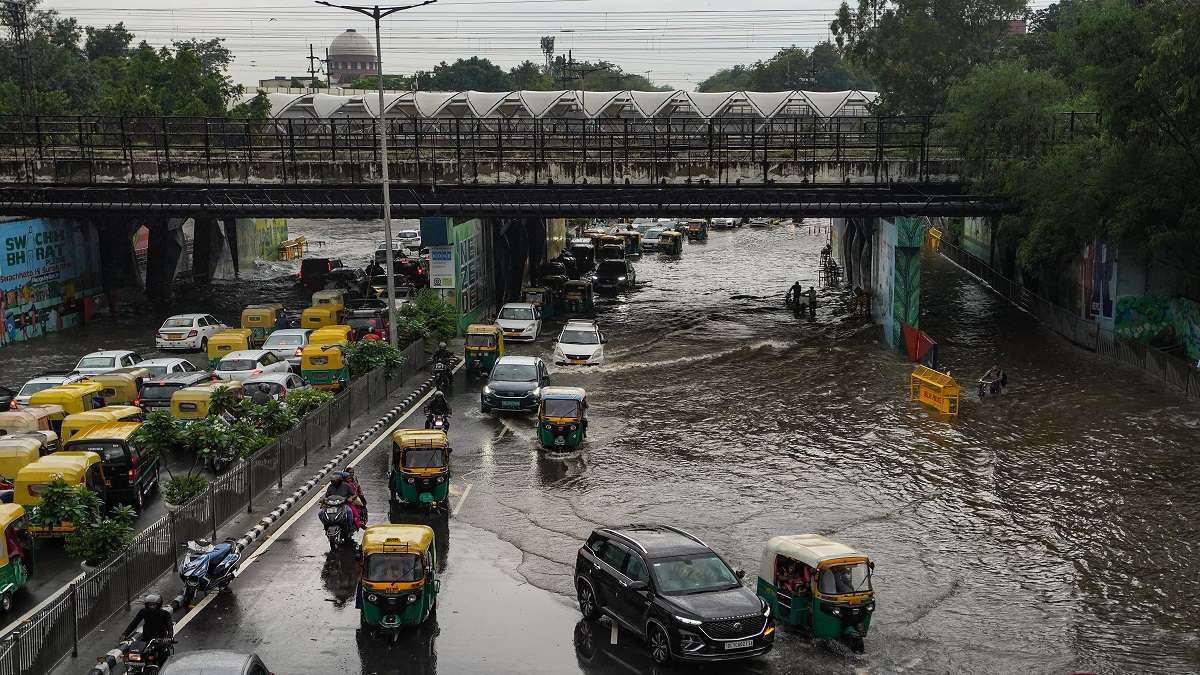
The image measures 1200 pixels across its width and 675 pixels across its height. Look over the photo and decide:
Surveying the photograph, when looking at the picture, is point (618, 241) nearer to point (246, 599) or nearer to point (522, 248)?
point (522, 248)

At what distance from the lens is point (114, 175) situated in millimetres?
46531

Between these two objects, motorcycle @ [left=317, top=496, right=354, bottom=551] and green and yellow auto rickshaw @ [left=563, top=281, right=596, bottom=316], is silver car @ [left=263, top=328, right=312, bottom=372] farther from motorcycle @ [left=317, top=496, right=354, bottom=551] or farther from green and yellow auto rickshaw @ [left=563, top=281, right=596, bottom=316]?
motorcycle @ [left=317, top=496, right=354, bottom=551]

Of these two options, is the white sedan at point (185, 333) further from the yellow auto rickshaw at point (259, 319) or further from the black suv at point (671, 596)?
the black suv at point (671, 596)

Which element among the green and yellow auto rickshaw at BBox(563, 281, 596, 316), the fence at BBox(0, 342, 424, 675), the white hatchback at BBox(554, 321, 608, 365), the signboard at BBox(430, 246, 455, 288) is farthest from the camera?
the green and yellow auto rickshaw at BBox(563, 281, 596, 316)

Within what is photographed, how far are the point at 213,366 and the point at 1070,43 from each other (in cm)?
3063

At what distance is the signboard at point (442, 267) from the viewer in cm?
4488

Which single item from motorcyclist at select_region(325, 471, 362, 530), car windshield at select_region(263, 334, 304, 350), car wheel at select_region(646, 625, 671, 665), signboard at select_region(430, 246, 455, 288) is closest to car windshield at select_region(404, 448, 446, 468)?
motorcyclist at select_region(325, 471, 362, 530)

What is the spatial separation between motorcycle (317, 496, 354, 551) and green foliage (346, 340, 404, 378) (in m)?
12.9

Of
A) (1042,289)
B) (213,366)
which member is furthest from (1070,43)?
(213,366)

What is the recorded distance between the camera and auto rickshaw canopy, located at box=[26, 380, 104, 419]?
Result: 94.8 feet

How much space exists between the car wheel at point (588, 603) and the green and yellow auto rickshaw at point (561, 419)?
404 inches

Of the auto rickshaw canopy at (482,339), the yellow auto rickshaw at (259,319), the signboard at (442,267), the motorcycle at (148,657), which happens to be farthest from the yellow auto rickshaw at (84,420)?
the signboard at (442,267)

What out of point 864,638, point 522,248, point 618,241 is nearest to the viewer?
point 864,638

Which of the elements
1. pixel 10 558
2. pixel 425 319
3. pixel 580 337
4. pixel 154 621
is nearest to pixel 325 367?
pixel 425 319
